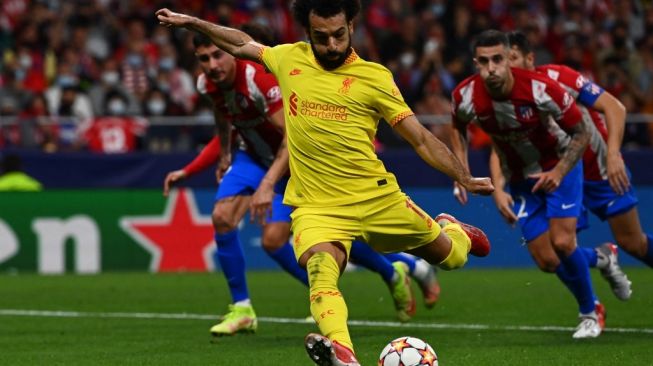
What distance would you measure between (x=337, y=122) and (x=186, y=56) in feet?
45.1

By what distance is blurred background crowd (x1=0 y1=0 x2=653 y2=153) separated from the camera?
731 inches

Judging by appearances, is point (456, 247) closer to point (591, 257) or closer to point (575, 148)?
point (575, 148)

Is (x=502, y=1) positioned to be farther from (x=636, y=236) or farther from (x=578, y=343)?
(x=578, y=343)

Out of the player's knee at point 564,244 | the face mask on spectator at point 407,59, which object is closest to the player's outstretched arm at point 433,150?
the player's knee at point 564,244

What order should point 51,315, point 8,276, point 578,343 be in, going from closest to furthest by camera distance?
point 578,343 < point 51,315 < point 8,276

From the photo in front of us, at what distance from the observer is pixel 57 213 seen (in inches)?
669

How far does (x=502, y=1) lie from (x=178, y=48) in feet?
18.7

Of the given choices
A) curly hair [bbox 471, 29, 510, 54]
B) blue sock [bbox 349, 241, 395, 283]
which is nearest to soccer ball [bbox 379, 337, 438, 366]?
curly hair [bbox 471, 29, 510, 54]

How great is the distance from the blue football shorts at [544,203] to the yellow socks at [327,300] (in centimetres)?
309

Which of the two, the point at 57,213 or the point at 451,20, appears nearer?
the point at 57,213

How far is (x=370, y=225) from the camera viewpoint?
25.5ft

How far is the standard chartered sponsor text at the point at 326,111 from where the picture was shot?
7625 millimetres

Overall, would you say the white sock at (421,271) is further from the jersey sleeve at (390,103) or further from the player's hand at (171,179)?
the jersey sleeve at (390,103)

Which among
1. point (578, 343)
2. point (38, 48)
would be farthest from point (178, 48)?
point (578, 343)
